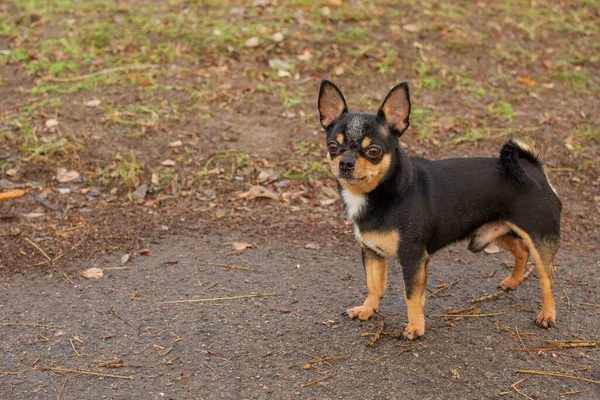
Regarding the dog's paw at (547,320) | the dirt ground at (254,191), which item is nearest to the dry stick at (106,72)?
the dirt ground at (254,191)

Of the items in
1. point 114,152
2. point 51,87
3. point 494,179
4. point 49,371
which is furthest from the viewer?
point 51,87

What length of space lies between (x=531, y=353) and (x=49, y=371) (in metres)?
2.97

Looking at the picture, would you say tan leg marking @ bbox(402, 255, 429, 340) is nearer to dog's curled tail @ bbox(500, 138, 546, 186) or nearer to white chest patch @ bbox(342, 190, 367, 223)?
white chest patch @ bbox(342, 190, 367, 223)

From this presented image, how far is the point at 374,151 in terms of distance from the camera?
154 inches

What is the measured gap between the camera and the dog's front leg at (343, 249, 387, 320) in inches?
171

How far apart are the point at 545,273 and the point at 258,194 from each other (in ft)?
9.12

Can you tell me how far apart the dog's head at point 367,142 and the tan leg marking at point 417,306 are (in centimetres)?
61

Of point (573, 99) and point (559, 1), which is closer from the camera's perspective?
point (573, 99)

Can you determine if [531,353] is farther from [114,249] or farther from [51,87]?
[51,87]

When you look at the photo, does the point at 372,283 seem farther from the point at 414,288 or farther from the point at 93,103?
the point at 93,103

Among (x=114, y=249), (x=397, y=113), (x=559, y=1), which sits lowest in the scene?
(x=114, y=249)

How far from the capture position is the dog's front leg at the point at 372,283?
171 inches

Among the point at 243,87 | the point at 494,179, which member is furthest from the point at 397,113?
the point at 243,87

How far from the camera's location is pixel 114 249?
540 cm
